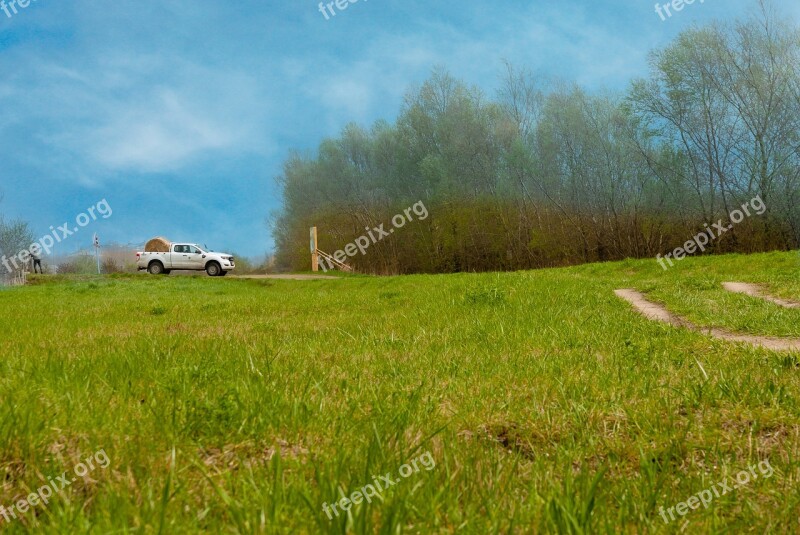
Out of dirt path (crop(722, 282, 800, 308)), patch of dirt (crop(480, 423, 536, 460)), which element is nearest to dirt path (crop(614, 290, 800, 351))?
dirt path (crop(722, 282, 800, 308))

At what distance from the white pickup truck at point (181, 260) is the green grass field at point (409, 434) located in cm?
2994

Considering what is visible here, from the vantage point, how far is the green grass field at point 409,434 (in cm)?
169

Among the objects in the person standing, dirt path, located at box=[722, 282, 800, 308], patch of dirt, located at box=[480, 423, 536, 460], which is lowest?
patch of dirt, located at box=[480, 423, 536, 460]

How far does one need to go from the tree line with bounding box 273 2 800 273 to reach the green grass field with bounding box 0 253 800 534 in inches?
854

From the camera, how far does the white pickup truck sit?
111 feet

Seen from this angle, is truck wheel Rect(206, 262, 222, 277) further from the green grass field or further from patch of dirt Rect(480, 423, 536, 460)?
patch of dirt Rect(480, 423, 536, 460)

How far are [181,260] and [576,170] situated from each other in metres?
25.1

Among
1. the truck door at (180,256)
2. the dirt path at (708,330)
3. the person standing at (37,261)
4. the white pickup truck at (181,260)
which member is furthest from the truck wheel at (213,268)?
the dirt path at (708,330)

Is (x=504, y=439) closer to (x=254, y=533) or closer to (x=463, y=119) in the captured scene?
(x=254, y=533)

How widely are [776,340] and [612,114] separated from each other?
74.8 feet

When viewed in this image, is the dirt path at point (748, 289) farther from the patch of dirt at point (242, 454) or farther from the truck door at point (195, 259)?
the truck door at point (195, 259)

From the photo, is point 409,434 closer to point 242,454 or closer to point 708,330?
point 242,454

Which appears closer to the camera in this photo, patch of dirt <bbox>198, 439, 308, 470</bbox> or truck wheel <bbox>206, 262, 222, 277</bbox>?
patch of dirt <bbox>198, 439, 308, 470</bbox>

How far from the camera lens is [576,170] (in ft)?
89.1
